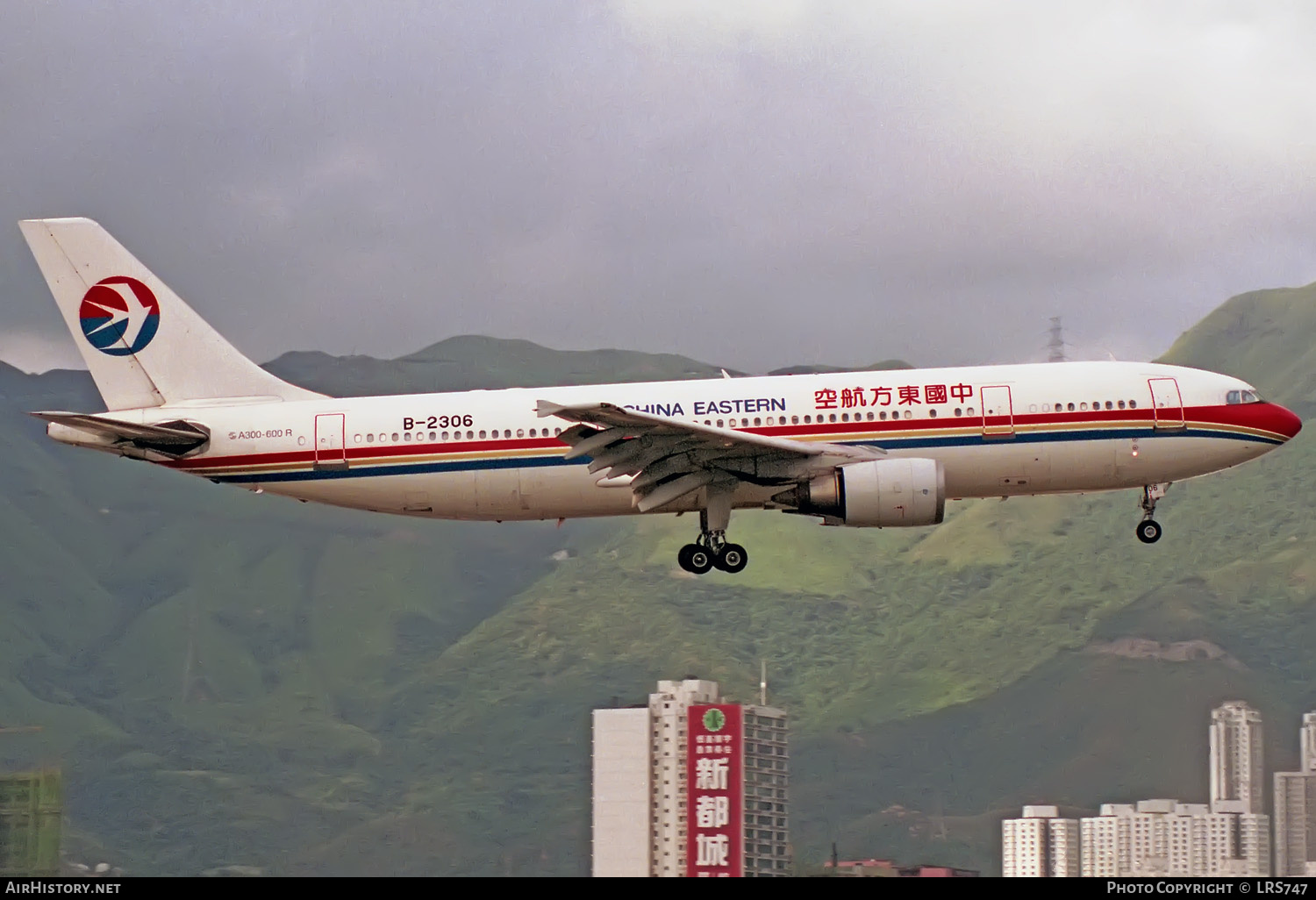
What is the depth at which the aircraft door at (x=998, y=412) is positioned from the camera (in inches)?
1737

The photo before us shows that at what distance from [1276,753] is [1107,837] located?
25.0 m

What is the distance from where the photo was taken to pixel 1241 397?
151 feet

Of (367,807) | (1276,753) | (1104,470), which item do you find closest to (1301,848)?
(1276,753)

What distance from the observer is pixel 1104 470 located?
4475 centimetres

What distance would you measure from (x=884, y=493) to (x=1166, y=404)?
783 centimetres

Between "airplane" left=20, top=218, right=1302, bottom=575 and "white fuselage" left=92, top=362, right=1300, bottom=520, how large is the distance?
0.04 metres

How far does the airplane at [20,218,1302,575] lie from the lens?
143ft

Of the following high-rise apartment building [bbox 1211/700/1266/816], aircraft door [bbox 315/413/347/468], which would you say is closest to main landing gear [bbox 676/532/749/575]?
aircraft door [bbox 315/413/347/468]

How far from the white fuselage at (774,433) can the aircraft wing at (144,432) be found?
42cm

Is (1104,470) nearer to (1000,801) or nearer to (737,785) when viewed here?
(737,785)

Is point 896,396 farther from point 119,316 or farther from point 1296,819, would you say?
point 1296,819

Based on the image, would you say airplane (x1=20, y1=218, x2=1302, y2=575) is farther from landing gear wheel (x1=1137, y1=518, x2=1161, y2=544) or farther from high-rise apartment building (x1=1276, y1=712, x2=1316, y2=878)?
high-rise apartment building (x1=1276, y1=712, x2=1316, y2=878)

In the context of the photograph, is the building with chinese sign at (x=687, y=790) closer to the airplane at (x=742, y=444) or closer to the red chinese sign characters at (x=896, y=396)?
the airplane at (x=742, y=444)

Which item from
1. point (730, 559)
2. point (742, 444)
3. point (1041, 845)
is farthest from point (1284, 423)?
point (1041, 845)
